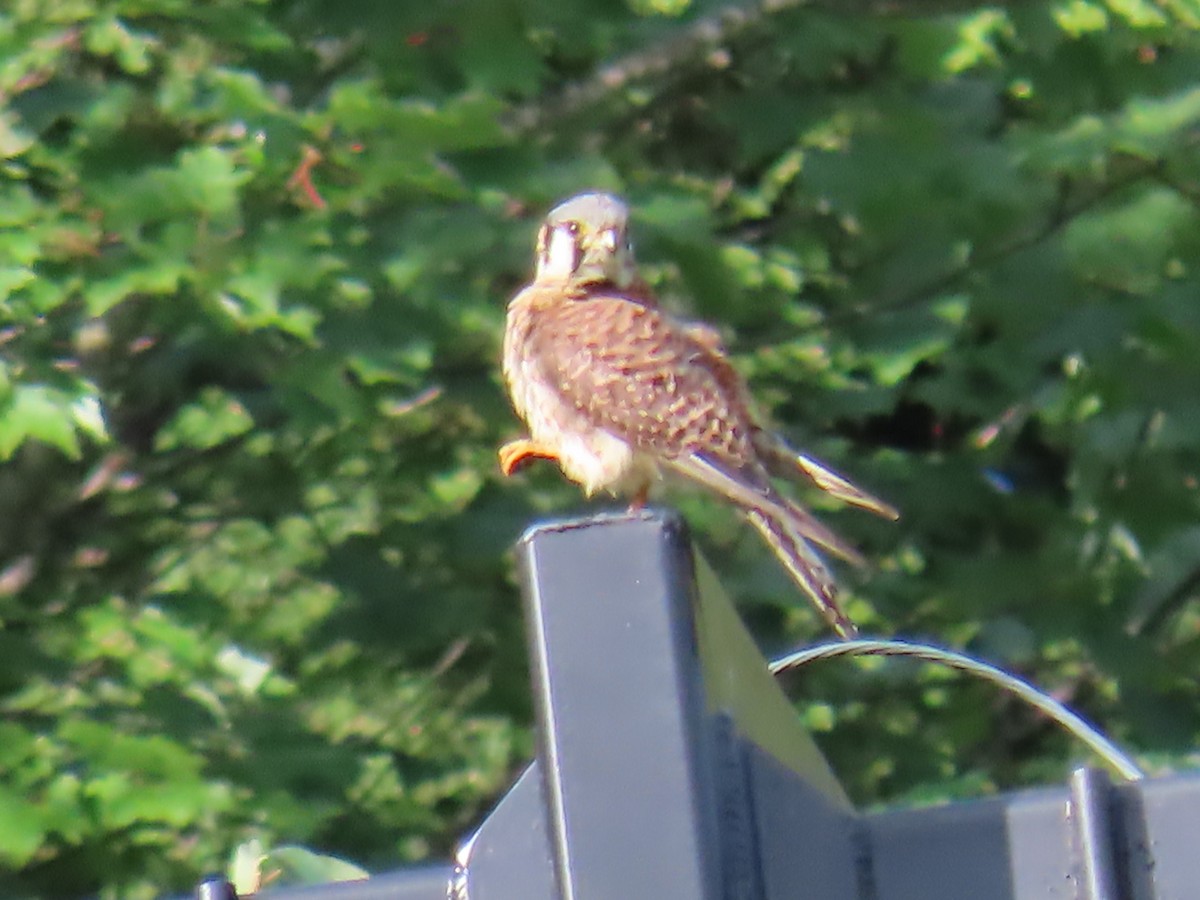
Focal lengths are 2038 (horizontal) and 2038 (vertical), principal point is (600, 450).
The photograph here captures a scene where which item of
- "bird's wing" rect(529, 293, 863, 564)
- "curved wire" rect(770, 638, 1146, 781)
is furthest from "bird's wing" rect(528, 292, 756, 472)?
"curved wire" rect(770, 638, 1146, 781)

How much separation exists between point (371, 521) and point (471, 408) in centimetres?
33

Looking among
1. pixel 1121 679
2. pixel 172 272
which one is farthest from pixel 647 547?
pixel 1121 679

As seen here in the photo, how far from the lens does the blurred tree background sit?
3.15 m

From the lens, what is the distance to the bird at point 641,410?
8.57 feet

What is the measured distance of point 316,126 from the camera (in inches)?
123

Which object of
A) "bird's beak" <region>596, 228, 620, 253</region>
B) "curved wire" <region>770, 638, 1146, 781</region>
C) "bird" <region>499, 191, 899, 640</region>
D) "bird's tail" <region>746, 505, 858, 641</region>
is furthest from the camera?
"bird's beak" <region>596, 228, 620, 253</region>

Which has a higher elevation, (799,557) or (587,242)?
(587,242)

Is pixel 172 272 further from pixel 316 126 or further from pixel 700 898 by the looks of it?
pixel 700 898

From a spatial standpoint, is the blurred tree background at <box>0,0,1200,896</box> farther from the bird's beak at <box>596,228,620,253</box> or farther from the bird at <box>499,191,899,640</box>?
the bird at <box>499,191,899,640</box>

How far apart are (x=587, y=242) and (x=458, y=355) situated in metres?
0.69

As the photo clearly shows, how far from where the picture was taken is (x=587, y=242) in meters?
3.07

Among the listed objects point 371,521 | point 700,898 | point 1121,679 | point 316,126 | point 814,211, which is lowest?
point 700,898

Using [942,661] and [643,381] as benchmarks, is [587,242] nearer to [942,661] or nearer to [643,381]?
[643,381]

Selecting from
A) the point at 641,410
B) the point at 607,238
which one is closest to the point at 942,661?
the point at 641,410
